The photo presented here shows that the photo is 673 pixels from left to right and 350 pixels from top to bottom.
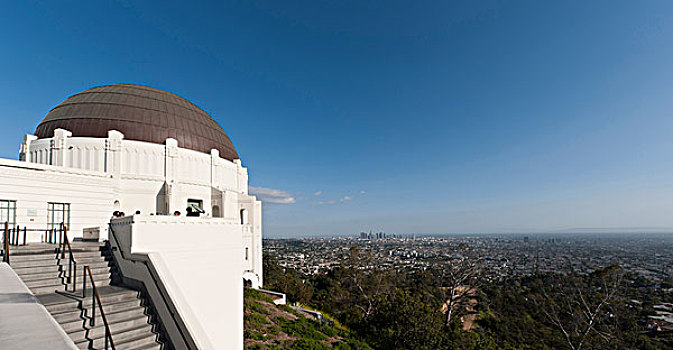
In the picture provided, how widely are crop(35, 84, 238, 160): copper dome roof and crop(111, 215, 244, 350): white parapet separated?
33.9 ft

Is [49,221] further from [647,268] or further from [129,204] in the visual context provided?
[647,268]

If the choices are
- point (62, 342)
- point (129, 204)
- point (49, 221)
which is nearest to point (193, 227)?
point (49, 221)

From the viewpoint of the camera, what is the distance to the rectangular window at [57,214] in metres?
11.3

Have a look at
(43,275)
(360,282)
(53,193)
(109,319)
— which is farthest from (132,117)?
(360,282)

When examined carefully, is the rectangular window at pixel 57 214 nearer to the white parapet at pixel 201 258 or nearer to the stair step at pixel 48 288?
the white parapet at pixel 201 258

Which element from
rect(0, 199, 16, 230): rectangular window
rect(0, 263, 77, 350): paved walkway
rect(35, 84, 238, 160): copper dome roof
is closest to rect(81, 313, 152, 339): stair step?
rect(0, 263, 77, 350): paved walkway

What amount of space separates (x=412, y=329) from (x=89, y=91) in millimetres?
23437

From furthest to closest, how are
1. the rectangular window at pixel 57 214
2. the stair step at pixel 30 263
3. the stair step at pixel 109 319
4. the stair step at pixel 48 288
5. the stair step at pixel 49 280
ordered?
the rectangular window at pixel 57 214
the stair step at pixel 30 263
the stair step at pixel 49 280
the stair step at pixel 48 288
the stair step at pixel 109 319

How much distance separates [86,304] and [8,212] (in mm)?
8475

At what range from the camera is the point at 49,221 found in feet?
36.9

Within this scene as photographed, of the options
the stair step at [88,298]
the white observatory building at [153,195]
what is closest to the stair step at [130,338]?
the white observatory building at [153,195]

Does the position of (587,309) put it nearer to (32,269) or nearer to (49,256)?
Answer: (49,256)

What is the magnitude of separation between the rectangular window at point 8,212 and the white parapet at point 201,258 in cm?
498

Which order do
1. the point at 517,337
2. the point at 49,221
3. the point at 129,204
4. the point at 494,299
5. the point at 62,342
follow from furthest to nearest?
the point at 494,299 < the point at 517,337 < the point at 129,204 < the point at 49,221 < the point at 62,342
